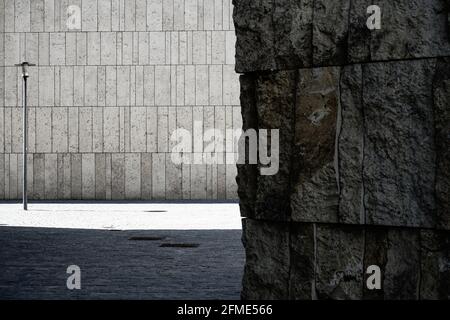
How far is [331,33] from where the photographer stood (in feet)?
15.2

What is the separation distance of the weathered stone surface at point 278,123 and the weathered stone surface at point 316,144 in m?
0.06

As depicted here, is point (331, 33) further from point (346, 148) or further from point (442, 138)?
point (442, 138)

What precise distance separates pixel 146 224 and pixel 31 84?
499 inches

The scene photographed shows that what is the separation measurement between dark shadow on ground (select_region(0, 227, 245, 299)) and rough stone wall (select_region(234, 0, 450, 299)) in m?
2.06

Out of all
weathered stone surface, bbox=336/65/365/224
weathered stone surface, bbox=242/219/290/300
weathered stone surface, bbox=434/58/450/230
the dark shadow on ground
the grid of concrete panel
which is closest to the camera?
weathered stone surface, bbox=434/58/450/230

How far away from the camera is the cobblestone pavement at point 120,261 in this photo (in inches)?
282

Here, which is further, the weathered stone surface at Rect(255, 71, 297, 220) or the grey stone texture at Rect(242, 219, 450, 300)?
the weathered stone surface at Rect(255, 71, 297, 220)

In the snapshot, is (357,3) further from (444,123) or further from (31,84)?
(31,84)

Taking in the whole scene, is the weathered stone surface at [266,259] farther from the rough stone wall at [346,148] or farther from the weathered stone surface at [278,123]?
the weathered stone surface at [278,123]

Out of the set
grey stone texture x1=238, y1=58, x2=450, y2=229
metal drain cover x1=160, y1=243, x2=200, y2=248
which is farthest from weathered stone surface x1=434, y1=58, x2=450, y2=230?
metal drain cover x1=160, y1=243, x2=200, y2=248

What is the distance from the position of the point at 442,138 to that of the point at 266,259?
142 cm

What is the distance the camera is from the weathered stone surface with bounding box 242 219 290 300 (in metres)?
4.87

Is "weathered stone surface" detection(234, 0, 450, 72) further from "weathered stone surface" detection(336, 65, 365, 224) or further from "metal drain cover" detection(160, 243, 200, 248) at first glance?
"metal drain cover" detection(160, 243, 200, 248)

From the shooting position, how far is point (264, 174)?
4914 mm
